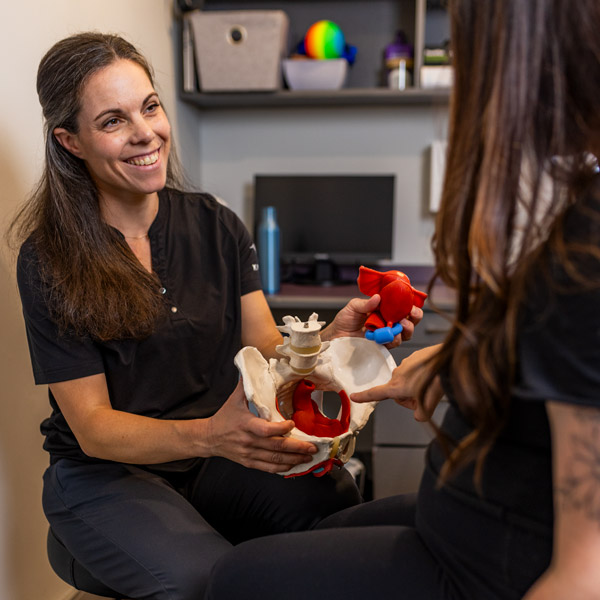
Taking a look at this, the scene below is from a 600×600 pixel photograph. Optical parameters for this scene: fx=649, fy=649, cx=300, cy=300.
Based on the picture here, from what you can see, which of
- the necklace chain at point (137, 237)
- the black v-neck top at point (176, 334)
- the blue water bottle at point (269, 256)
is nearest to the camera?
the black v-neck top at point (176, 334)

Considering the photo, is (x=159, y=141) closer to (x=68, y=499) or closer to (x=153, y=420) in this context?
(x=153, y=420)

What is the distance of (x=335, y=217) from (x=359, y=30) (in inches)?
28.3

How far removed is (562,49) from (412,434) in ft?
5.59

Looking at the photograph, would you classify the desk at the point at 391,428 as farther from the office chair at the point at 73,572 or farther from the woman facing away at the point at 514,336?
Result: the woman facing away at the point at 514,336

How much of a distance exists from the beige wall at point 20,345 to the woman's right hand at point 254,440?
629 millimetres

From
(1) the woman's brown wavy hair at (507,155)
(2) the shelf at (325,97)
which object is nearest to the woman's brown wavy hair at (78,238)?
(1) the woman's brown wavy hair at (507,155)

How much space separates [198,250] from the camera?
1.39 meters

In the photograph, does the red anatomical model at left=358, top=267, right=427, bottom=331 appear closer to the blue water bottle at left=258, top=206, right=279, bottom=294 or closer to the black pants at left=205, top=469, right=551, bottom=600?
the black pants at left=205, top=469, right=551, bottom=600

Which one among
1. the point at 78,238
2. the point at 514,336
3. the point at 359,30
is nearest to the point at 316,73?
the point at 359,30

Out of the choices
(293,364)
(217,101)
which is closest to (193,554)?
(293,364)

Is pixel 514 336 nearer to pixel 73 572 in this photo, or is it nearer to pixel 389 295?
pixel 389 295

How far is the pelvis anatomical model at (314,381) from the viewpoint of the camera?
3.23ft

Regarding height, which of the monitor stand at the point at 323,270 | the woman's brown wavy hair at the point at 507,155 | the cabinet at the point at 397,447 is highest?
the woman's brown wavy hair at the point at 507,155

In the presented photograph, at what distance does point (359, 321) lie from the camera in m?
1.20
